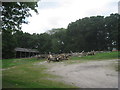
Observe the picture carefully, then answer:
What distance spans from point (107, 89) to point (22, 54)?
57674 millimetres

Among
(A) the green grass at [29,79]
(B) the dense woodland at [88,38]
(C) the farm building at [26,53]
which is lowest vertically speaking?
(C) the farm building at [26,53]

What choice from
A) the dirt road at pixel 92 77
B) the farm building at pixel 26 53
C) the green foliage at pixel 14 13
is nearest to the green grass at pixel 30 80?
the dirt road at pixel 92 77

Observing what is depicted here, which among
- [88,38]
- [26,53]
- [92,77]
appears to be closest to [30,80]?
[92,77]

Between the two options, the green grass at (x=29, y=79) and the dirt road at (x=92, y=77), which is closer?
the green grass at (x=29, y=79)

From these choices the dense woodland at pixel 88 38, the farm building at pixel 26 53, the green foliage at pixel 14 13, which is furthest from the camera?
the dense woodland at pixel 88 38

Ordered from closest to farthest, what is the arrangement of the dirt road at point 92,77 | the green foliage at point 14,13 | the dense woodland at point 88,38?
the dirt road at point 92,77
the green foliage at point 14,13
the dense woodland at point 88,38

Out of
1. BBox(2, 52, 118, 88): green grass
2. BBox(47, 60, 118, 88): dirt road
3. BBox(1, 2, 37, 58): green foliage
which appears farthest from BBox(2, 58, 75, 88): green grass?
BBox(1, 2, 37, 58): green foliage

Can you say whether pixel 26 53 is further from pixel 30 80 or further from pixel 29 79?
pixel 30 80

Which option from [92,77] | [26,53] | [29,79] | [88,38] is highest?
[88,38]

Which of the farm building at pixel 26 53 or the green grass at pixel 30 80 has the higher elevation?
the green grass at pixel 30 80

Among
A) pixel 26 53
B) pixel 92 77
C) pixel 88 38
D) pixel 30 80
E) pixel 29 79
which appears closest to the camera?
pixel 30 80

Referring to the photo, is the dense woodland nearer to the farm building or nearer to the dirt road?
the farm building

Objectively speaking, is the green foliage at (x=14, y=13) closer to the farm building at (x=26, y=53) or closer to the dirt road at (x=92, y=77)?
the dirt road at (x=92, y=77)

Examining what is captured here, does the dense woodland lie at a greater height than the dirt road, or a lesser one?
greater
